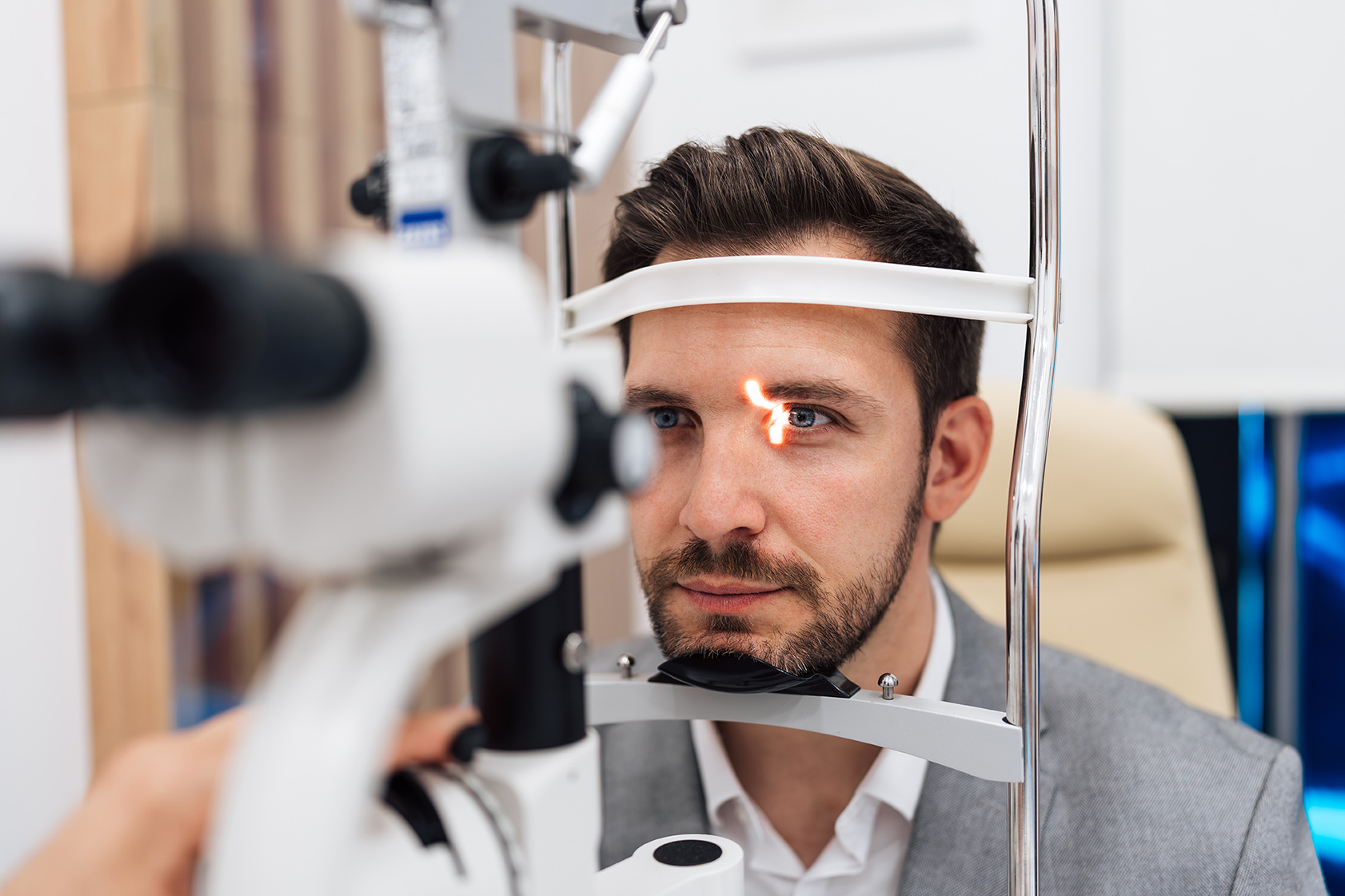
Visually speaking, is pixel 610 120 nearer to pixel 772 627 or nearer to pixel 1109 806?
pixel 772 627

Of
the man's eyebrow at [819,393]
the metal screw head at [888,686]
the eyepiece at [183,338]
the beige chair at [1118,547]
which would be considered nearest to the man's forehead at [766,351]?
the man's eyebrow at [819,393]

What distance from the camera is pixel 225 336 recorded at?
270mm

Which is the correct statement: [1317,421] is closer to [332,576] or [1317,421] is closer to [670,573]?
[670,573]

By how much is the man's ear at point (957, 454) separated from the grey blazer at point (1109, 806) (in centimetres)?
18

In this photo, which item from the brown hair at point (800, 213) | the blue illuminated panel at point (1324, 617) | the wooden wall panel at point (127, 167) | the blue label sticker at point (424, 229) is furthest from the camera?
the blue illuminated panel at point (1324, 617)

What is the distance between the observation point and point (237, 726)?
0.47 metres

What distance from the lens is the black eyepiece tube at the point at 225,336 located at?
0.87 ft

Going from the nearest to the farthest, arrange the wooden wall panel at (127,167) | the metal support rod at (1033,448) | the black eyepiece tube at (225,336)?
1. the black eyepiece tube at (225,336)
2. the metal support rod at (1033,448)
3. the wooden wall panel at (127,167)

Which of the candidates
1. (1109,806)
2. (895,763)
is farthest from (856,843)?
(1109,806)

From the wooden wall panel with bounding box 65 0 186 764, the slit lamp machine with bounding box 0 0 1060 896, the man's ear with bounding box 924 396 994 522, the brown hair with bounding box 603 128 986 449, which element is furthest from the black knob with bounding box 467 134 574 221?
the wooden wall panel with bounding box 65 0 186 764

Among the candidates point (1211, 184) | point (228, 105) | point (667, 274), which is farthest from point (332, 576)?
point (1211, 184)

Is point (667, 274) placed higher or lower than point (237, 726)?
higher

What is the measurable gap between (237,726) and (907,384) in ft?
2.17

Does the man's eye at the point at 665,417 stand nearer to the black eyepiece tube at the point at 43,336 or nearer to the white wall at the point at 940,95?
the black eyepiece tube at the point at 43,336
